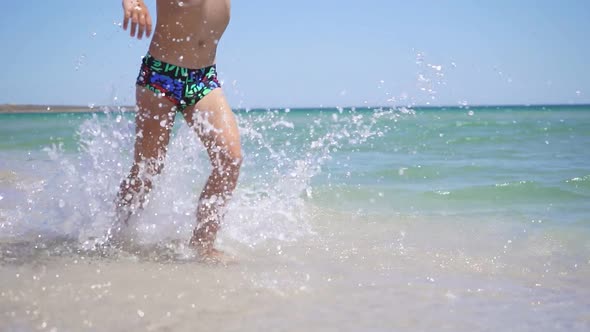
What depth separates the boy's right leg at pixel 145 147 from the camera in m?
2.89

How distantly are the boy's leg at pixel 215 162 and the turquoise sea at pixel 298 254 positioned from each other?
15cm

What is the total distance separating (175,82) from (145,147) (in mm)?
355

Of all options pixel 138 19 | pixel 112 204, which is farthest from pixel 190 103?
pixel 112 204

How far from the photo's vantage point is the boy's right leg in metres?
2.89

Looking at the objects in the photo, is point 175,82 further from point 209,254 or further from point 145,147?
point 209,254

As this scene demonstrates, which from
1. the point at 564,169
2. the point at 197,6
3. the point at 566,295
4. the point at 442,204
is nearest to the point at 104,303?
the point at 197,6

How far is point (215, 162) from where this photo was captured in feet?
9.51

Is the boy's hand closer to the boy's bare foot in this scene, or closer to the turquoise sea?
the turquoise sea

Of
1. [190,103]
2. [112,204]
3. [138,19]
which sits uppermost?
[138,19]

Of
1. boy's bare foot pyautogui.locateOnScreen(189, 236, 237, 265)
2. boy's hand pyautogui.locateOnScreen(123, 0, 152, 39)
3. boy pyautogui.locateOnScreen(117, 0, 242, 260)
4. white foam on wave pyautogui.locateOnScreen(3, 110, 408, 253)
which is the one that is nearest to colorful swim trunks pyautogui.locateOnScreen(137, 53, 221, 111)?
boy pyautogui.locateOnScreen(117, 0, 242, 260)

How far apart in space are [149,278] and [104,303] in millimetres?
324

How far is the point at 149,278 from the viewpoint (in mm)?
2338

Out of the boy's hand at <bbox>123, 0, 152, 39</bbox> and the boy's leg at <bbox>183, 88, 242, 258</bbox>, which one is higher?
the boy's hand at <bbox>123, 0, 152, 39</bbox>

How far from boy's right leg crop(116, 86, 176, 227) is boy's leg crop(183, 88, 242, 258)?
0.15 m
